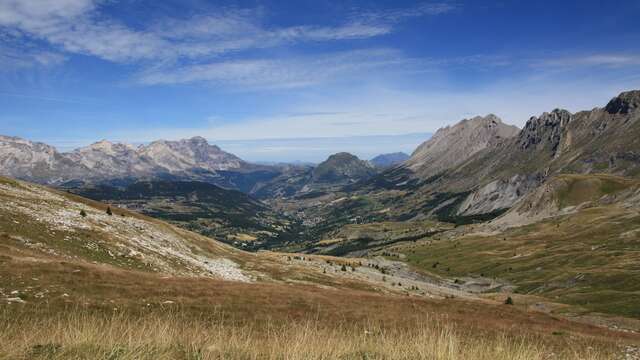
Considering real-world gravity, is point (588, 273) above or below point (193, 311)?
below

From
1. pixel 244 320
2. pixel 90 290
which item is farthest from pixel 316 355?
pixel 90 290

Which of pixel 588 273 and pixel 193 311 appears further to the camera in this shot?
pixel 588 273

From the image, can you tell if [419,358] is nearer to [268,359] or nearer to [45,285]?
[268,359]

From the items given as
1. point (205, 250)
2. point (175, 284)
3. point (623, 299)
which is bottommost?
point (623, 299)

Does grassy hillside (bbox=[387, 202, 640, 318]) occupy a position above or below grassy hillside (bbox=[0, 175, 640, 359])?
below

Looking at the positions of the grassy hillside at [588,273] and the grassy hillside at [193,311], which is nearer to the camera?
the grassy hillside at [193,311]

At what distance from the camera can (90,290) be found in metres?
28.2

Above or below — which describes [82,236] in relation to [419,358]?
below

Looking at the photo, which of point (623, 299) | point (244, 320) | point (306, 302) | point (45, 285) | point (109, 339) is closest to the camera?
point (109, 339)

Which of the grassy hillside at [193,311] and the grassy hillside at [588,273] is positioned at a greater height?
the grassy hillside at [193,311]

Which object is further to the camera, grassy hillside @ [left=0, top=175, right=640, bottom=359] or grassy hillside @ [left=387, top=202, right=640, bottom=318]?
grassy hillside @ [left=387, top=202, right=640, bottom=318]

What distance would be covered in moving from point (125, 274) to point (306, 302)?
13341 millimetres

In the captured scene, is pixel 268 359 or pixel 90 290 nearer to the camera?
pixel 268 359

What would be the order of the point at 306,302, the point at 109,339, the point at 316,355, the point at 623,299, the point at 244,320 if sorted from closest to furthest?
1. the point at 316,355
2. the point at 109,339
3. the point at 244,320
4. the point at 306,302
5. the point at 623,299
